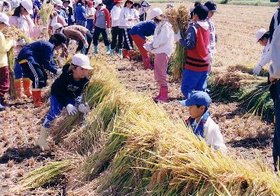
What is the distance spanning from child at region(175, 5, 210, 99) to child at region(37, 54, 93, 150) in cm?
143

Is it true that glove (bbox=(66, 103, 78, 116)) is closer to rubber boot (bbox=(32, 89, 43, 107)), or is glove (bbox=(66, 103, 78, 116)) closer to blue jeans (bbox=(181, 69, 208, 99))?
blue jeans (bbox=(181, 69, 208, 99))

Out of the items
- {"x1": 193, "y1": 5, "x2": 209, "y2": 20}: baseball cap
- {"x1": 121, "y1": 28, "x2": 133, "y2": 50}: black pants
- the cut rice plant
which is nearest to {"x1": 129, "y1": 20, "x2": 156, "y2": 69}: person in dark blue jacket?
{"x1": 121, "y1": 28, "x2": 133, "y2": 50}: black pants

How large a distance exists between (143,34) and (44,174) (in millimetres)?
6070

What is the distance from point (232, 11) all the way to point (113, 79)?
2327 centimetres

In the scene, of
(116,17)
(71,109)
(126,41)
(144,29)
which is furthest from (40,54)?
(116,17)

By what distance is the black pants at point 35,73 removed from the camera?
7652mm

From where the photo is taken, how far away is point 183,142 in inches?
143

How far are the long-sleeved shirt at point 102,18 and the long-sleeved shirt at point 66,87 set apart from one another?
22.4 feet

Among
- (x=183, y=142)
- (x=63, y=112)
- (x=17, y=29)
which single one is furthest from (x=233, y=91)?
(x=183, y=142)

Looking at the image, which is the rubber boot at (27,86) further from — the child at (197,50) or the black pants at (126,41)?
the black pants at (126,41)

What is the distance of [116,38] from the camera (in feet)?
41.0

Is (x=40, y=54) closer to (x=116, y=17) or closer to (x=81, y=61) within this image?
(x=81, y=61)

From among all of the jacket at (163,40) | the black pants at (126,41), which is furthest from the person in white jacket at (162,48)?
the black pants at (126,41)

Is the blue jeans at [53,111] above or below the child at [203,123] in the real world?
below
